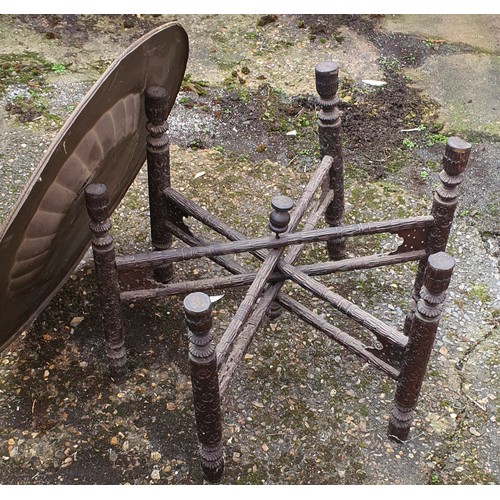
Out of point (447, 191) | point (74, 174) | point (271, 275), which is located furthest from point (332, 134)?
point (74, 174)

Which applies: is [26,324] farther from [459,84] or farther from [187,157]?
[459,84]

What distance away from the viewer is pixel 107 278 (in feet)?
11.1

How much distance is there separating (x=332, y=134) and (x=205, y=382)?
1.71m

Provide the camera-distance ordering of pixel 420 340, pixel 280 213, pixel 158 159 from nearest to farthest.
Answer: pixel 420 340 < pixel 280 213 < pixel 158 159

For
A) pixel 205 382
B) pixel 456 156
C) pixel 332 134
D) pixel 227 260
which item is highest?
pixel 456 156

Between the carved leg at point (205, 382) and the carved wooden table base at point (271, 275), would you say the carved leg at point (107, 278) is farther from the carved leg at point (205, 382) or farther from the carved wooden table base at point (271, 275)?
the carved leg at point (205, 382)

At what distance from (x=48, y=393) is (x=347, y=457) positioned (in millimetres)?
1510

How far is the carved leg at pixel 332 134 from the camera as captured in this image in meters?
3.88

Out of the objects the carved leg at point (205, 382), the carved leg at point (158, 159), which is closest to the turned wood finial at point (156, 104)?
the carved leg at point (158, 159)

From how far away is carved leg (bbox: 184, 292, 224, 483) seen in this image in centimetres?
273

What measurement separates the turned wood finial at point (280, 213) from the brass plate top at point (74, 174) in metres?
0.76

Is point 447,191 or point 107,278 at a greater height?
point 447,191

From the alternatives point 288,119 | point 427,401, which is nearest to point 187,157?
point 288,119

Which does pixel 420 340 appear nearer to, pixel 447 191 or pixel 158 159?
pixel 447 191
